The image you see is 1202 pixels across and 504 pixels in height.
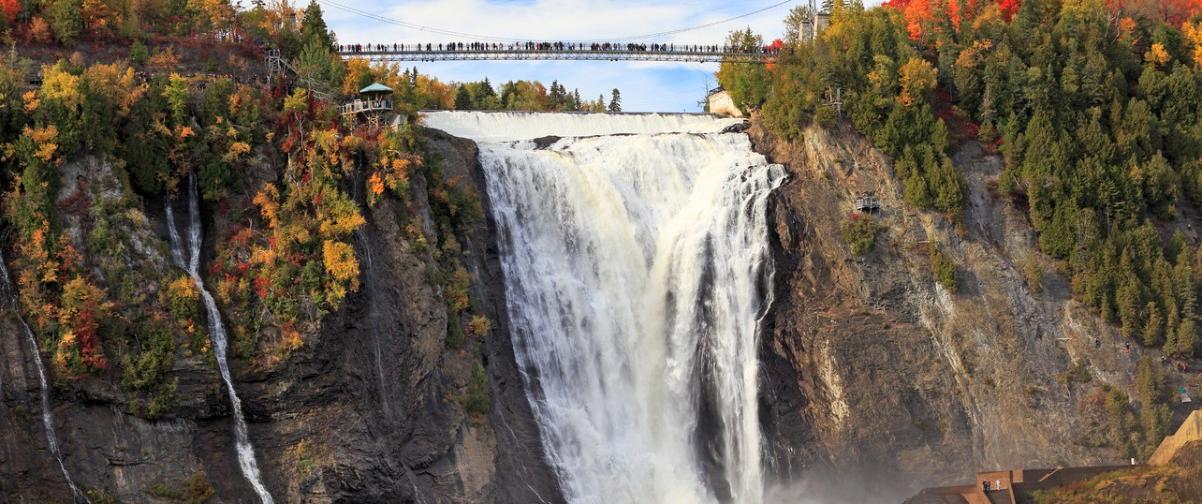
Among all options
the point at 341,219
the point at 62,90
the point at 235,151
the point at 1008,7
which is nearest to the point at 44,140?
the point at 62,90

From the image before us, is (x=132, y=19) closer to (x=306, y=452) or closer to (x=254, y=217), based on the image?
(x=254, y=217)

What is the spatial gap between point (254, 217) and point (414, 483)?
39.9ft

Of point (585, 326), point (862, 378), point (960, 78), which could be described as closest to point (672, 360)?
point (585, 326)

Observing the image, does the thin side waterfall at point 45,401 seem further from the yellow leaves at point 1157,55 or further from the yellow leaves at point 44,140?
the yellow leaves at point 1157,55

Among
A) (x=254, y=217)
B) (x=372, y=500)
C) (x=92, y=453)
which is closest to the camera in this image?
(x=92, y=453)

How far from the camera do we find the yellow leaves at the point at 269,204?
64.3 m

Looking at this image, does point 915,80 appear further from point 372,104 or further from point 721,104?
point 372,104

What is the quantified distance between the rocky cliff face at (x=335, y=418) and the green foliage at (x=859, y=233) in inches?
744

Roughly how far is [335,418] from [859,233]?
30013 mm

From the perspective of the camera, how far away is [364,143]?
221 feet

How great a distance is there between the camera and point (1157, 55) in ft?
301

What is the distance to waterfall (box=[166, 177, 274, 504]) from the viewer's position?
59750 mm

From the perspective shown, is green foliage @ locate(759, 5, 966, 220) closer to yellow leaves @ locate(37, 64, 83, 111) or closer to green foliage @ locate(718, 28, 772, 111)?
green foliage @ locate(718, 28, 772, 111)

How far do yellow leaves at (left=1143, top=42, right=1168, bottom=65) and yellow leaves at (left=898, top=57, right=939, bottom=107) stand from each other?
47.3ft
